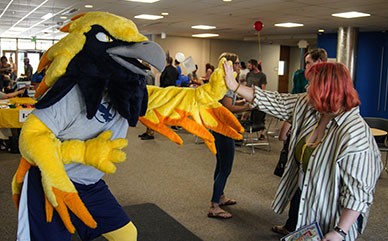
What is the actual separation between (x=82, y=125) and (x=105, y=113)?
0.12 m

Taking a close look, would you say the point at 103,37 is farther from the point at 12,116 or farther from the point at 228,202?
the point at 12,116

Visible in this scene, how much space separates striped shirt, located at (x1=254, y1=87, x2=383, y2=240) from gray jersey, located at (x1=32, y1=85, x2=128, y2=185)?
824mm

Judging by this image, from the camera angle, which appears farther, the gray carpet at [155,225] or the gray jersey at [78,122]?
the gray carpet at [155,225]

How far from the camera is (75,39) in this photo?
1583 mm

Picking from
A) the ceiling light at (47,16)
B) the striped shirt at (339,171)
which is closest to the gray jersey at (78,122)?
Result: the striped shirt at (339,171)

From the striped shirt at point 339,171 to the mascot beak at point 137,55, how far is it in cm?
74

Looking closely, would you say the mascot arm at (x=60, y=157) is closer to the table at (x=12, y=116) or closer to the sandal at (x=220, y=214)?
the sandal at (x=220, y=214)

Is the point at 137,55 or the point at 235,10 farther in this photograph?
the point at 235,10

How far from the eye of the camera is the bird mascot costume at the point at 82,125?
1468mm

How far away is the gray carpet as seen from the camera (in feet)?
9.75

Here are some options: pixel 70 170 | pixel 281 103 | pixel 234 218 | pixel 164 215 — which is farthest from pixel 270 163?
pixel 70 170

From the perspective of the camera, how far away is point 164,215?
11.3 feet

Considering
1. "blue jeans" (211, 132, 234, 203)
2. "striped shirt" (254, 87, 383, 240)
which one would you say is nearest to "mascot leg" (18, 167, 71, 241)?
"striped shirt" (254, 87, 383, 240)

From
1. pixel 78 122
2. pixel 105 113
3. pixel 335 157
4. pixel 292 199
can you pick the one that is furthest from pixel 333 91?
pixel 292 199
